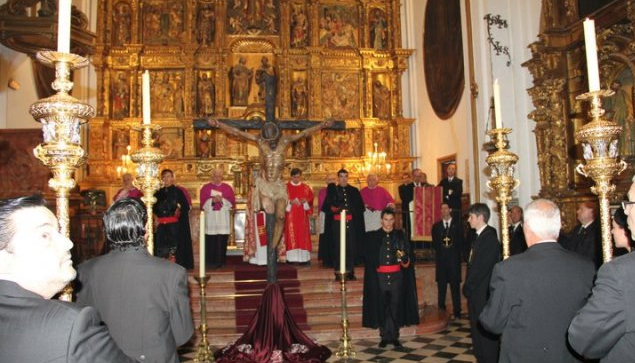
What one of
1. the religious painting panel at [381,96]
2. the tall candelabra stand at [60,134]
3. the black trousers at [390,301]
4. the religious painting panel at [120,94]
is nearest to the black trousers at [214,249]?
the black trousers at [390,301]

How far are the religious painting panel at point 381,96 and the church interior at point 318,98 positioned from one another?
0.04 metres

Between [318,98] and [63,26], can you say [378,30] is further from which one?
[63,26]

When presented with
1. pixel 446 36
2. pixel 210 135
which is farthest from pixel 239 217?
pixel 446 36

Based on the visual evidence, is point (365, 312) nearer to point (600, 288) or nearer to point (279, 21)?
point (600, 288)

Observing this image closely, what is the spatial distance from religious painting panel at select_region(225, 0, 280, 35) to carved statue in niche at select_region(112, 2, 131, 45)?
Result: 9.09 feet

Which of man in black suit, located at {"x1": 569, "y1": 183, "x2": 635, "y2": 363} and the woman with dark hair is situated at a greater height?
the woman with dark hair

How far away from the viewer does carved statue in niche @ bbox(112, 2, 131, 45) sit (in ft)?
46.8

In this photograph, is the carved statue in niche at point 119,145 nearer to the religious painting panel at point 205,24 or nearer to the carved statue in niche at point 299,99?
the religious painting panel at point 205,24

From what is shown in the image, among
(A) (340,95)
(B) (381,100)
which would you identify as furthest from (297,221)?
(B) (381,100)

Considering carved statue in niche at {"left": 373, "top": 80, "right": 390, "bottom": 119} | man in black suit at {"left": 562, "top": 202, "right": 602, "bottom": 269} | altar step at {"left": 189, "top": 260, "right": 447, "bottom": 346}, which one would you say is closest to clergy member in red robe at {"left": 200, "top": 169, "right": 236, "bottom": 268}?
altar step at {"left": 189, "top": 260, "right": 447, "bottom": 346}

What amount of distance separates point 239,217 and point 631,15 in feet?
29.2

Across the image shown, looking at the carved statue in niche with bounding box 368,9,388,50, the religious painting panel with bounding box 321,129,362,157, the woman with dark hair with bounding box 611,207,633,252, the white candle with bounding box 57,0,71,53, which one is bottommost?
the woman with dark hair with bounding box 611,207,633,252

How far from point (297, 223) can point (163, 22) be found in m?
8.27

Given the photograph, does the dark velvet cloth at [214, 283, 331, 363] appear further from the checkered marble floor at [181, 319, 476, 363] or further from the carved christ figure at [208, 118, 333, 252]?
the carved christ figure at [208, 118, 333, 252]
